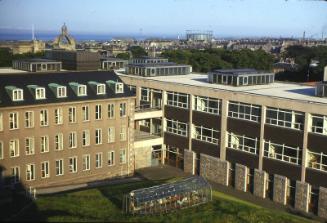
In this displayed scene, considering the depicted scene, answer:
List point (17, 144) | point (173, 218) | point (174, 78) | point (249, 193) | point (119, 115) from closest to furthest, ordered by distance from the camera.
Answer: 1. point (173, 218)
2. point (17, 144)
3. point (249, 193)
4. point (119, 115)
5. point (174, 78)

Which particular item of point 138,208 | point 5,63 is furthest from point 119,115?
point 5,63

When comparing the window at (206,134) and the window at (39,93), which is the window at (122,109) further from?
the window at (39,93)

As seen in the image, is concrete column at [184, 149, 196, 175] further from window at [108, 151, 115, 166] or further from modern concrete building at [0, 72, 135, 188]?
window at [108, 151, 115, 166]

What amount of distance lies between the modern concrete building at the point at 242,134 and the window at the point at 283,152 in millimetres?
38

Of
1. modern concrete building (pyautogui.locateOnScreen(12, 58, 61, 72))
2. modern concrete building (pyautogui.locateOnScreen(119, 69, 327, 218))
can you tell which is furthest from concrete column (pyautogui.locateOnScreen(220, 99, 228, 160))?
modern concrete building (pyautogui.locateOnScreen(12, 58, 61, 72))

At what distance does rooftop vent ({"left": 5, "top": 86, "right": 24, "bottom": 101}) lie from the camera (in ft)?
154

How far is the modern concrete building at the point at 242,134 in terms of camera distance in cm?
4519

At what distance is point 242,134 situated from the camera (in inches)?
2013

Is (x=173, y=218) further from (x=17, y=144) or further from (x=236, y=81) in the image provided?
(x=236, y=81)

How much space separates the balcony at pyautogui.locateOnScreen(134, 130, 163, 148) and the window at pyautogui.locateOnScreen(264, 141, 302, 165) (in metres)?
16.0

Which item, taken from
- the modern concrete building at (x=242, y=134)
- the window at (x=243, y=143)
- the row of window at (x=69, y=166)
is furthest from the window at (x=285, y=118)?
the row of window at (x=69, y=166)

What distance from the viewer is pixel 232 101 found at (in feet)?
170

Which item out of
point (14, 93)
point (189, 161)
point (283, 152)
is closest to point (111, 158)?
point (189, 161)

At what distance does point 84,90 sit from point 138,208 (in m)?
20.0
